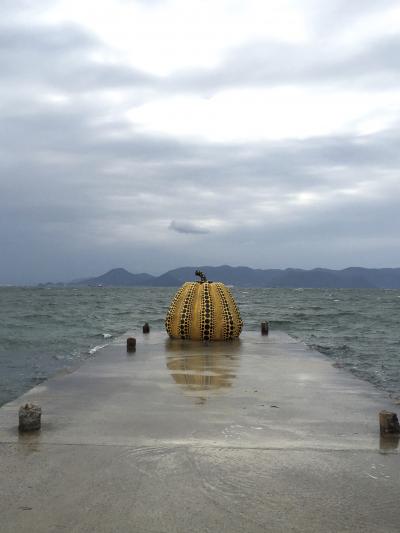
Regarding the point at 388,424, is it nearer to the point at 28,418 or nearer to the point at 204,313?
the point at 28,418

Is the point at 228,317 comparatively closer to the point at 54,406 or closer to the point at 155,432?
the point at 54,406

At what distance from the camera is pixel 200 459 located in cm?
508

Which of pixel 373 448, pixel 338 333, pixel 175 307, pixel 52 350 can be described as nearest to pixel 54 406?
pixel 373 448

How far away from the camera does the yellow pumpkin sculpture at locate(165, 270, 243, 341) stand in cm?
1555

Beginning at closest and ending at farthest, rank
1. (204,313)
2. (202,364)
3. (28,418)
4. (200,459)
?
(200,459) → (28,418) → (202,364) → (204,313)

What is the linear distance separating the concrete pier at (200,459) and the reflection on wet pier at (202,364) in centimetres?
11

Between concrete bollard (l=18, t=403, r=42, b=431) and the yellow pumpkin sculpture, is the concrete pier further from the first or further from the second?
the yellow pumpkin sculpture

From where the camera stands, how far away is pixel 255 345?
15.6 metres

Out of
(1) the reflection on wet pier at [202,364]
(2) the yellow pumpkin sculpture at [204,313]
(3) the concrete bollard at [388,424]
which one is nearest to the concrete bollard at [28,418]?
(1) the reflection on wet pier at [202,364]

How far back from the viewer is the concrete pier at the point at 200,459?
390cm

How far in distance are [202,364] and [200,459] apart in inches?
248

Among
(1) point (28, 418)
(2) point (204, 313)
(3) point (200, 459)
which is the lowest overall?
(3) point (200, 459)

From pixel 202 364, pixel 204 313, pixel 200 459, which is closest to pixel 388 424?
pixel 200 459

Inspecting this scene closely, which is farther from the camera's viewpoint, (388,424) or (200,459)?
(388,424)
